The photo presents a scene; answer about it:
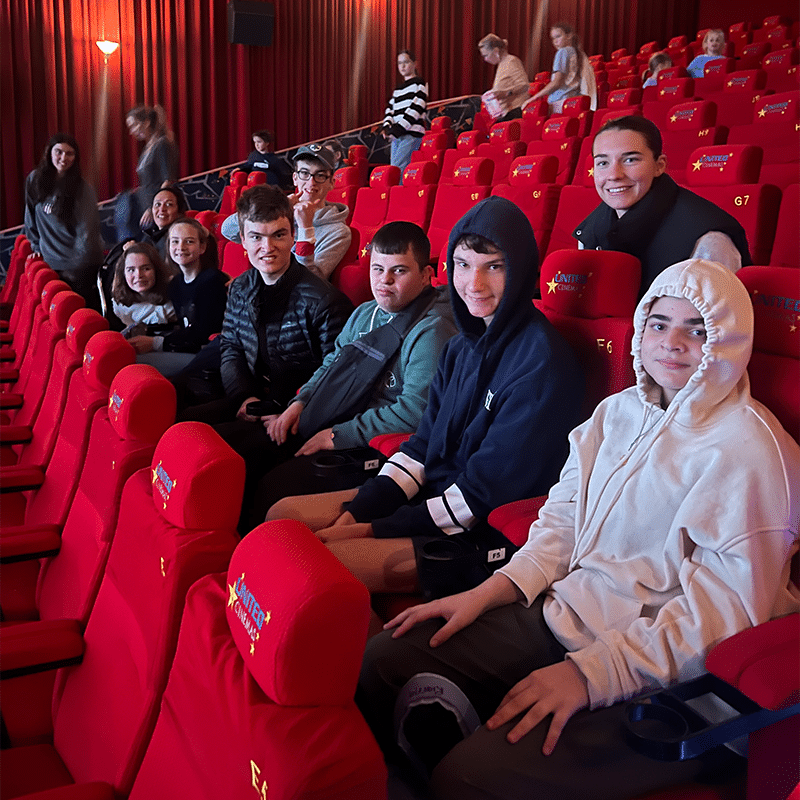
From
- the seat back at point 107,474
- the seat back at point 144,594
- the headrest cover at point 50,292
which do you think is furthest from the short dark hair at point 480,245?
the headrest cover at point 50,292

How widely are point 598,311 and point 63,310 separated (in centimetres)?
179

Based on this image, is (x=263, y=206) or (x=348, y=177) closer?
(x=263, y=206)

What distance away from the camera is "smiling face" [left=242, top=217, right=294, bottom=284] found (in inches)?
103

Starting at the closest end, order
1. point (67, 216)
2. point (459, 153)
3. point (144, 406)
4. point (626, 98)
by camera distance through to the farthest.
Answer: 1. point (144, 406)
2. point (67, 216)
3. point (459, 153)
4. point (626, 98)

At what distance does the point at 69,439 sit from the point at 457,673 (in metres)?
1.20

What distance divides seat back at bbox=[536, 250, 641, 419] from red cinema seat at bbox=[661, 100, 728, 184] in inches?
122

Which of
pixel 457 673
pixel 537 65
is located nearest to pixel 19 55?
pixel 537 65

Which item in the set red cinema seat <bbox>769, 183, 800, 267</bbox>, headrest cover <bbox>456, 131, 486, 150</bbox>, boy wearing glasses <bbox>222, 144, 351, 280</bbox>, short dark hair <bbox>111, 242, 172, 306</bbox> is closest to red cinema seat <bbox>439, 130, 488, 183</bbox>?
headrest cover <bbox>456, 131, 486, 150</bbox>

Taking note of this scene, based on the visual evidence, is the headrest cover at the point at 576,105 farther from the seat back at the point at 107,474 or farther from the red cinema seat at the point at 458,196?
the seat back at the point at 107,474

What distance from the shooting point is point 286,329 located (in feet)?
8.75

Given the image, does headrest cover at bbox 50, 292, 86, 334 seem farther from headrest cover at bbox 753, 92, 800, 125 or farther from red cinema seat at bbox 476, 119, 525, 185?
headrest cover at bbox 753, 92, 800, 125

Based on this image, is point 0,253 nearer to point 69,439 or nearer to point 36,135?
point 36,135

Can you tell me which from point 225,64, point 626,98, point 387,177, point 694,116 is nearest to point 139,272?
point 387,177

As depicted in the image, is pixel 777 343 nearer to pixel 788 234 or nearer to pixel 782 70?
pixel 788 234
